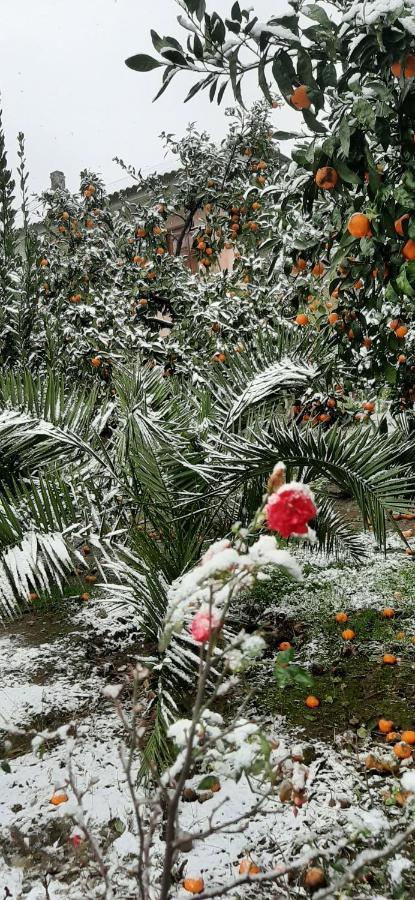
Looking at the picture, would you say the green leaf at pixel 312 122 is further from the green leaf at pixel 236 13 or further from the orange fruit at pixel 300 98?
the green leaf at pixel 236 13

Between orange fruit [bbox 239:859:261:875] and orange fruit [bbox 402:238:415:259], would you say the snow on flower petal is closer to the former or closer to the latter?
orange fruit [bbox 239:859:261:875]

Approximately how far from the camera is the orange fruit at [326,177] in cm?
169

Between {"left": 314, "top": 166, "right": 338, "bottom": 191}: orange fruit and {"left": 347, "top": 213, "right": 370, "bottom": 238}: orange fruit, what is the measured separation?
12 cm

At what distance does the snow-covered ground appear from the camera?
5.03 ft

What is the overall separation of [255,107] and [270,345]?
4.34 m

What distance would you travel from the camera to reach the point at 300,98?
5.00 ft

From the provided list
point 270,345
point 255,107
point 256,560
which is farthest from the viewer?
point 255,107

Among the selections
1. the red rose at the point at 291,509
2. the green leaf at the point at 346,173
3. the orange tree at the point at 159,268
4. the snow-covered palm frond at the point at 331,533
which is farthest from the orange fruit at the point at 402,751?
the orange tree at the point at 159,268

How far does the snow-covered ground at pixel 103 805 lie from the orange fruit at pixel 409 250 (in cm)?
131

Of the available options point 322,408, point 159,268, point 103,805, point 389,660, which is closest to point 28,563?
point 103,805

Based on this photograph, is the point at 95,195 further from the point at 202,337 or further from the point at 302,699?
the point at 302,699

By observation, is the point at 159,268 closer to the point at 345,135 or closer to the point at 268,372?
the point at 268,372

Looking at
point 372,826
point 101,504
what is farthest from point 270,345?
point 372,826

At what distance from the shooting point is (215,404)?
3.07 metres
